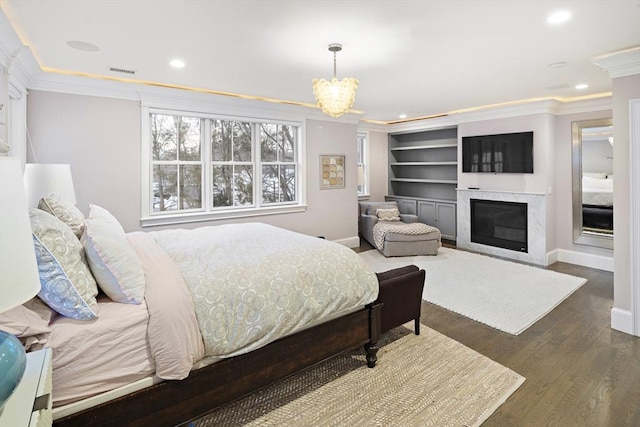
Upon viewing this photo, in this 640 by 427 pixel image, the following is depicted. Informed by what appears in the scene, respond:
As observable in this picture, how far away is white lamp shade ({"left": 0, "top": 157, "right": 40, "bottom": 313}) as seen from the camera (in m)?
0.72

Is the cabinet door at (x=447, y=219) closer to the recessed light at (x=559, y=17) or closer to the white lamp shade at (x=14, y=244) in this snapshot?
the recessed light at (x=559, y=17)

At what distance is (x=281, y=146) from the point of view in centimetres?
574

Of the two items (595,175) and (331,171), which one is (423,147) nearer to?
(331,171)

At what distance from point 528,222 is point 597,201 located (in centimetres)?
94

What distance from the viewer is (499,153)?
19.4 ft

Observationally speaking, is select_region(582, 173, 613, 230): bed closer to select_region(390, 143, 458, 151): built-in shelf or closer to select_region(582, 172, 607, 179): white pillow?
select_region(582, 172, 607, 179): white pillow

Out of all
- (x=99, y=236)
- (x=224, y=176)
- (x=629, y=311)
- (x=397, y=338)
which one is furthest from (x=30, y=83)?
(x=629, y=311)

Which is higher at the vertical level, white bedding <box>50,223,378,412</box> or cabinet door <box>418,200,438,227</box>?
cabinet door <box>418,200,438,227</box>

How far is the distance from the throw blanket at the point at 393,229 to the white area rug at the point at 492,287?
0.33m

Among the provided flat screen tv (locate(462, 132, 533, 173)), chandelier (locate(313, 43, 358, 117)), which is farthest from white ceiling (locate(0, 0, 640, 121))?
flat screen tv (locate(462, 132, 533, 173))

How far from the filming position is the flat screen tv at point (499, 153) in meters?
5.59

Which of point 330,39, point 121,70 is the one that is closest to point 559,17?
point 330,39

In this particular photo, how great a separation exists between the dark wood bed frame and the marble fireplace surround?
413cm

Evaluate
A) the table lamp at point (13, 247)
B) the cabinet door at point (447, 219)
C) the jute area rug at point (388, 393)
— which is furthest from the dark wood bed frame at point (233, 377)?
the cabinet door at point (447, 219)
